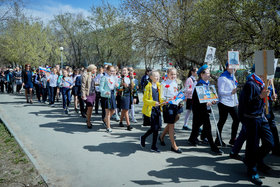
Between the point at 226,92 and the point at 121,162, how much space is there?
108 inches

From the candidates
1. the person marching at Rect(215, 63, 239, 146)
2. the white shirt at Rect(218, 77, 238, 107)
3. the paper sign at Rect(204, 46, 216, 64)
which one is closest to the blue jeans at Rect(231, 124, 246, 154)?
the person marching at Rect(215, 63, 239, 146)

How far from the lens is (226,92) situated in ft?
16.0

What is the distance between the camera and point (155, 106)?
4.75 metres

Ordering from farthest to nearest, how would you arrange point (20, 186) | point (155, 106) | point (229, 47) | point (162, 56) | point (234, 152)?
1. point (162, 56)
2. point (229, 47)
3. point (155, 106)
4. point (234, 152)
5. point (20, 186)

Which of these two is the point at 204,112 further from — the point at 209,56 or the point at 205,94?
the point at 209,56

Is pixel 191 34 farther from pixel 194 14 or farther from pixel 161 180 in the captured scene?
pixel 161 180

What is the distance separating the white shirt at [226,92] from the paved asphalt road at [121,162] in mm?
1109

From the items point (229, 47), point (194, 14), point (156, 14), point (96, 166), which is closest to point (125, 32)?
point (156, 14)

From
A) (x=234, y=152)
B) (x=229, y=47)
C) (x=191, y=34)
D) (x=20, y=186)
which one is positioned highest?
(x=191, y=34)

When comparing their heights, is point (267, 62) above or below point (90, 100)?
above

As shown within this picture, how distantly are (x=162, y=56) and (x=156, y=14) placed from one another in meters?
2.87

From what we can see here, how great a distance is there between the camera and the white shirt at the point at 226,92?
16.0 feet

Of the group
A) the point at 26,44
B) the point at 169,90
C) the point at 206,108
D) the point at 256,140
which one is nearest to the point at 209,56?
the point at 206,108

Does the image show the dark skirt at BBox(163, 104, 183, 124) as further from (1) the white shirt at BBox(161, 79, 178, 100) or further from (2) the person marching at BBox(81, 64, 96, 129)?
(2) the person marching at BBox(81, 64, 96, 129)
